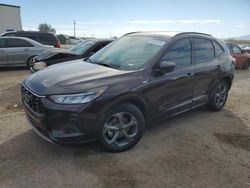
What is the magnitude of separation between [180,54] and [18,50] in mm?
8960

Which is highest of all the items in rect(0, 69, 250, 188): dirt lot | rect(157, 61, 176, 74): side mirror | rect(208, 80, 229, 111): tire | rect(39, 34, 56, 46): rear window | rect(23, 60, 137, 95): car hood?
rect(157, 61, 176, 74): side mirror

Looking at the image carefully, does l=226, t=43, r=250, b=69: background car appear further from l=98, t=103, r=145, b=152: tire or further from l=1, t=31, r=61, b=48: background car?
l=98, t=103, r=145, b=152: tire

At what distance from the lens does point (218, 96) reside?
6078mm

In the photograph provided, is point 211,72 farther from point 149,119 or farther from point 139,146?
point 139,146

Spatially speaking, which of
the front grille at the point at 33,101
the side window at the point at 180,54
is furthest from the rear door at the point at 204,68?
the front grille at the point at 33,101

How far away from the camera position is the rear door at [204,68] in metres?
5.22

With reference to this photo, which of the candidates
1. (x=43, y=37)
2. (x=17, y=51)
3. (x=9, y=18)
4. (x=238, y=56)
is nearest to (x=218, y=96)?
(x=17, y=51)

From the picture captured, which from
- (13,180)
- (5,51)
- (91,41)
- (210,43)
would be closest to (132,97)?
(13,180)

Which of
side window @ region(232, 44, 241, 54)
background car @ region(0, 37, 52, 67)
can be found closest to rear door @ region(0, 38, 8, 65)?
background car @ region(0, 37, 52, 67)

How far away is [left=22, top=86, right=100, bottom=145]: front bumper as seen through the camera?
11.4 feet

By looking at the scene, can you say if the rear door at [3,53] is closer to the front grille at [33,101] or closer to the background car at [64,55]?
the background car at [64,55]

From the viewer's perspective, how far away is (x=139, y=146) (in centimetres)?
430

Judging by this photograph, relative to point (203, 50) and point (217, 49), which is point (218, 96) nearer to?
point (217, 49)

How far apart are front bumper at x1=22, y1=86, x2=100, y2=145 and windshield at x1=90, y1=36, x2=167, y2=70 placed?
107 cm
